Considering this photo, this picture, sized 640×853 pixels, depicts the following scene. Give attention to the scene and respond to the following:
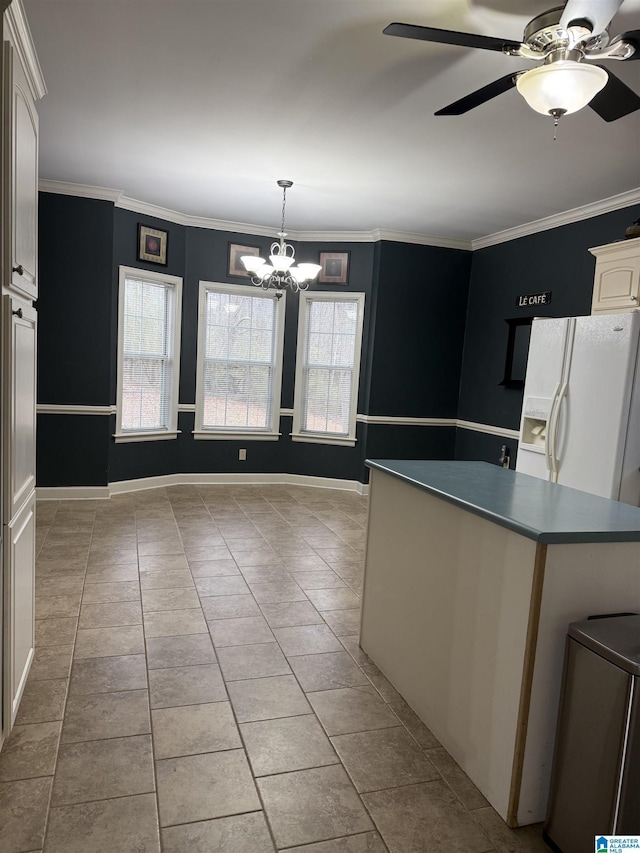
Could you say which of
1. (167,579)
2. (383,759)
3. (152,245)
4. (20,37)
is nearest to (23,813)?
(383,759)

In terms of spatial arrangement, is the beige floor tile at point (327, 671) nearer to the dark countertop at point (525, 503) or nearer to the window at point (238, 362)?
the dark countertop at point (525, 503)

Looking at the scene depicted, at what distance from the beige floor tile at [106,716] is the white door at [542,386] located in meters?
2.83

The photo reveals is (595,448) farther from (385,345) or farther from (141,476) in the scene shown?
(141,476)

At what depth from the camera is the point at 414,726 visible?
2.34 m

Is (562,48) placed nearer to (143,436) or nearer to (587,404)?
(587,404)

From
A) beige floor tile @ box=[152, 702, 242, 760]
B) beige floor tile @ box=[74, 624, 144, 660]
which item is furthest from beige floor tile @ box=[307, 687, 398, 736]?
beige floor tile @ box=[74, 624, 144, 660]

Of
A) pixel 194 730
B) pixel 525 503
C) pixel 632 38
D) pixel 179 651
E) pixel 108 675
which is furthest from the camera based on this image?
pixel 179 651

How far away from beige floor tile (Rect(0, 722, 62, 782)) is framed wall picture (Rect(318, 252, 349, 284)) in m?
5.20

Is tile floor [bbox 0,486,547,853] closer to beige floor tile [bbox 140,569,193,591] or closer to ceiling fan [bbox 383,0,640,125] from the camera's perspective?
beige floor tile [bbox 140,569,193,591]

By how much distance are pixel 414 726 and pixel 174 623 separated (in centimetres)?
140

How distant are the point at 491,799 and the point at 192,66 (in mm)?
3411

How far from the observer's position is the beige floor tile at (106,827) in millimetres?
1672

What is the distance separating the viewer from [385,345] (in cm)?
638

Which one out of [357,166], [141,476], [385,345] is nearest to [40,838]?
[357,166]
